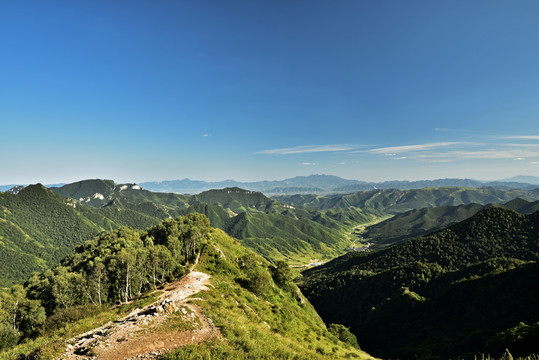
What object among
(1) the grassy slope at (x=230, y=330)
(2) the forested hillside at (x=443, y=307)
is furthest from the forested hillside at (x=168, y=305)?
(2) the forested hillside at (x=443, y=307)

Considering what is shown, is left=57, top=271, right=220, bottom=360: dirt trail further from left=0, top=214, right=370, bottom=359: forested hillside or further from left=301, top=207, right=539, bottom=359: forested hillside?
left=301, top=207, right=539, bottom=359: forested hillside

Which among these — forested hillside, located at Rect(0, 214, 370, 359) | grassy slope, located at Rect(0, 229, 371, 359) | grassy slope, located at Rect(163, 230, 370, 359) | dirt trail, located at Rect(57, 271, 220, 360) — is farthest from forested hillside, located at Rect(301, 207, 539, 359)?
dirt trail, located at Rect(57, 271, 220, 360)

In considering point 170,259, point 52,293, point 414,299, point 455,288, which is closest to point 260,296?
point 170,259

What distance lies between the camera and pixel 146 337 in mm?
23344

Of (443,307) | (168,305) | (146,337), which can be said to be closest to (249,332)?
(168,305)

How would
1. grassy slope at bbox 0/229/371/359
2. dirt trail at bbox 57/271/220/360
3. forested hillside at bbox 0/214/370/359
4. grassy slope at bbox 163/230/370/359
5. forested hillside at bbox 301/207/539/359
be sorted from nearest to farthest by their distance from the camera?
grassy slope at bbox 163/230/370/359, grassy slope at bbox 0/229/371/359, dirt trail at bbox 57/271/220/360, forested hillside at bbox 0/214/370/359, forested hillside at bbox 301/207/539/359

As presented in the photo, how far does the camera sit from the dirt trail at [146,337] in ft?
69.7

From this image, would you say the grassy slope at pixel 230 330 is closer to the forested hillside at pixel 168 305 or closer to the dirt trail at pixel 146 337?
the forested hillside at pixel 168 305

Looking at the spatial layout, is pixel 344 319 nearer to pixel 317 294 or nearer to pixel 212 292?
pixel 317 294

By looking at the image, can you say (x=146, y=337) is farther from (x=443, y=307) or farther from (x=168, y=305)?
(x=443, y=307)

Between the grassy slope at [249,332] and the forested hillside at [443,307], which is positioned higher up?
the grassy slope at [249,332]

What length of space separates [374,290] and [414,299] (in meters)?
50.3

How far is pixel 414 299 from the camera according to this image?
114 metres

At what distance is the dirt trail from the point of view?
21.2m
